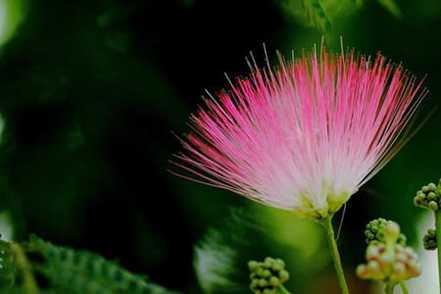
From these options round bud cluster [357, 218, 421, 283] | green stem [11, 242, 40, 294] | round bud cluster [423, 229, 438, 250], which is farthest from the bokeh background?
round bud cluster [357, 218, 421, 283]

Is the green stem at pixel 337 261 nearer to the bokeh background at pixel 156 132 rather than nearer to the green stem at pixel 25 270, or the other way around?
the green stem at pixel 25 270

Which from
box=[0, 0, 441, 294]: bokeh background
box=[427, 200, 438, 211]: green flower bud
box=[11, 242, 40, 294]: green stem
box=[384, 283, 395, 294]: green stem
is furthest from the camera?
box=[0, 0, 441, 294]: bokeh background

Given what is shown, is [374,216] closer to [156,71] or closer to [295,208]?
[156,71]

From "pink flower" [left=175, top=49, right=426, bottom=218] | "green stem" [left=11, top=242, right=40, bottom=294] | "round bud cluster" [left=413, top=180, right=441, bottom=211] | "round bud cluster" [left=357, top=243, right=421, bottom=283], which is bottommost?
"green stem" [left=11, top=242, right=40, bottom=294]

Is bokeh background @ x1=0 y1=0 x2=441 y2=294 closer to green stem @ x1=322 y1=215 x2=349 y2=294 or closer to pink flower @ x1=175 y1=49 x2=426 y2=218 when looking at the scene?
pink flower @ x1=175 y1=49 x2=426 y2=218

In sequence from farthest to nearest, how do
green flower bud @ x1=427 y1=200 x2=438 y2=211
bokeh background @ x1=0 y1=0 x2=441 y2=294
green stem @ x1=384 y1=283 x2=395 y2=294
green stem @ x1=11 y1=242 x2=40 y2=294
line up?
bokeh background @ x1=0 y1=0 x2=441 y2=294 → green flower bud @ x1=427 y1=200 x2=438 y2=211 → green stem @ x1=384 y1=283 x2=395 y2=294 → green stem @ x1=11 y1=242 x2=40 y2=294

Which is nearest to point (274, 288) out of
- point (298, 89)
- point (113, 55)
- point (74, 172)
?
point (298, 89)
